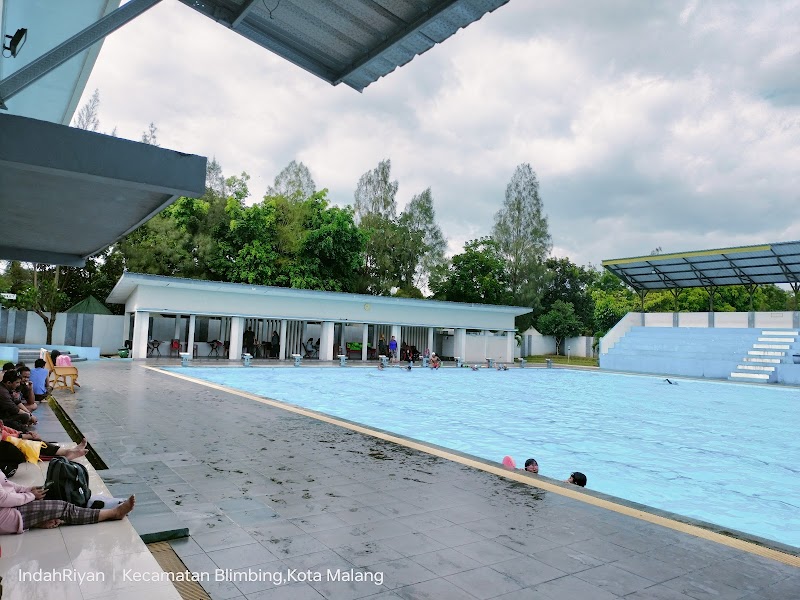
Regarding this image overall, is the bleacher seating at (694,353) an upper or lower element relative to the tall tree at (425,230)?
lower

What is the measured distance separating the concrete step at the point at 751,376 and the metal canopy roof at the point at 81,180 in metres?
26.5

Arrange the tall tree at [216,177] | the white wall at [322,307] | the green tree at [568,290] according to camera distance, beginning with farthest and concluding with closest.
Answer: the green tree at [568,290]
the tall tree at [216,177]
the white wall at [322,307]

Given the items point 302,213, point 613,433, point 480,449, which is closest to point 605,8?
point 613,433

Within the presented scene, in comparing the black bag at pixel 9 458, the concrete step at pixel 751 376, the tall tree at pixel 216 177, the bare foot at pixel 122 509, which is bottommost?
the concrete step at pixel 751 376

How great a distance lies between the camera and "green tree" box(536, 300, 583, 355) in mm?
38469

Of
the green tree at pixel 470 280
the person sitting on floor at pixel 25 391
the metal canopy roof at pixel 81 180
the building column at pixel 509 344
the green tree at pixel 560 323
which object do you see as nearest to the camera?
the metal canopy roof at pixel 81 180

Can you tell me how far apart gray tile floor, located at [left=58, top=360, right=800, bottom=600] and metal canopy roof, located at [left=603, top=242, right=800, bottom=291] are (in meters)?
27.3

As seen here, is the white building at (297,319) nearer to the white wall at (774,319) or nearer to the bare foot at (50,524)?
the white wall at (774,319)

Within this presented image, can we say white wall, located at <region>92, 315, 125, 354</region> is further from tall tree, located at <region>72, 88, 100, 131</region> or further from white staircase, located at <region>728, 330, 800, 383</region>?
white staircase, located at <region>728, 330, 800, 383</region>

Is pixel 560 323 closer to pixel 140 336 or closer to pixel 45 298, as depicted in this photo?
pixel 140 336

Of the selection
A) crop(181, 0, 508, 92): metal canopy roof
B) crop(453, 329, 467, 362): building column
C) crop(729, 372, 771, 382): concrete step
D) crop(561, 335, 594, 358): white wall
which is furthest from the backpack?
crop(561, 335, 594, 358): white wall

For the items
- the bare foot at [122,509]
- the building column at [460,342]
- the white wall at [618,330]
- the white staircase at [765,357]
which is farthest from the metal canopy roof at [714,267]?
the bare foot at [122,509]

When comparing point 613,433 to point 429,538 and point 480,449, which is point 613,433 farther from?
point 429,538

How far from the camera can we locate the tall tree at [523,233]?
143 feet
